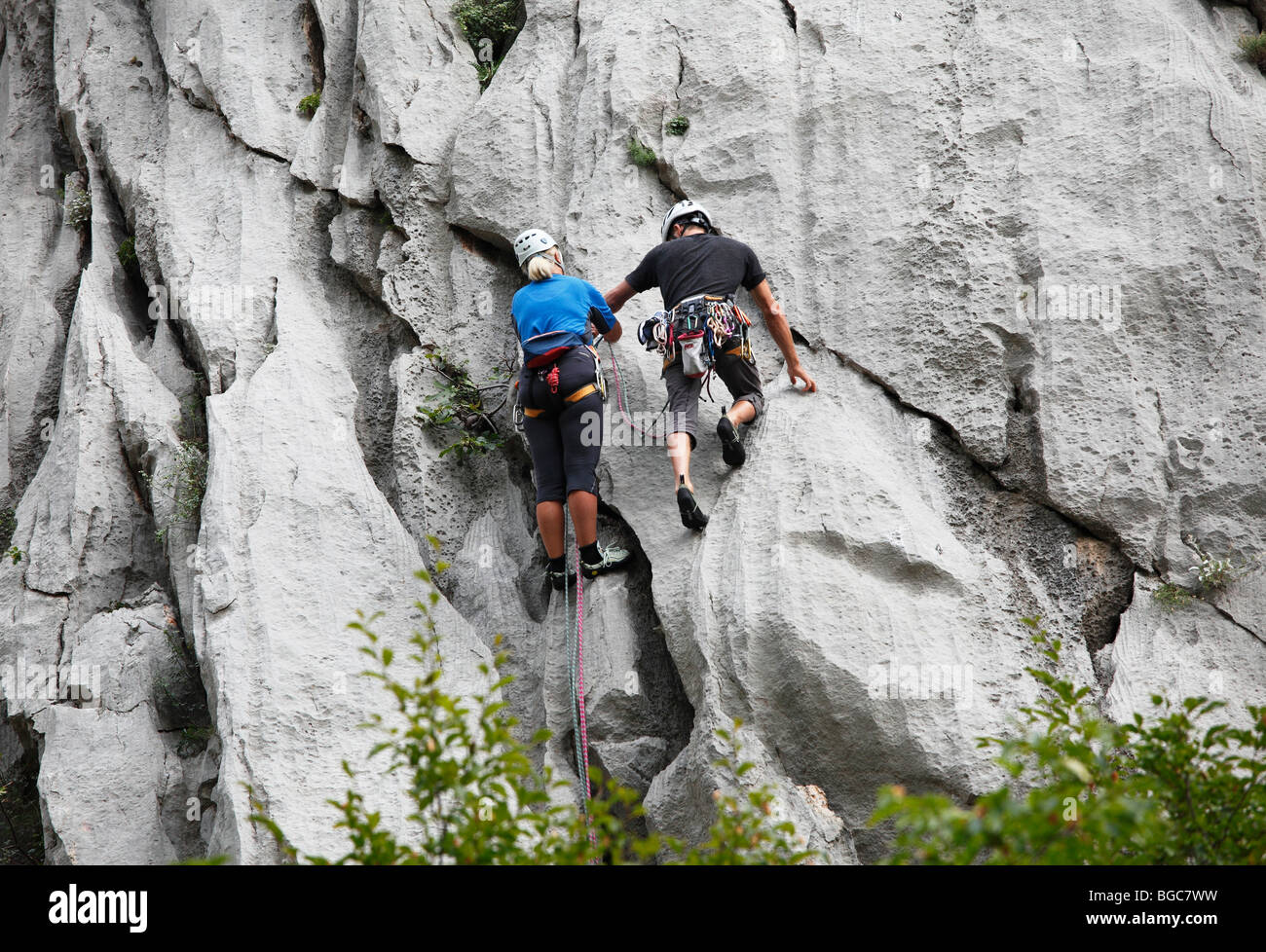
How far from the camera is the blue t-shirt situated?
7.02 m

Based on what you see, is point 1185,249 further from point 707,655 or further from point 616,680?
point 616,680

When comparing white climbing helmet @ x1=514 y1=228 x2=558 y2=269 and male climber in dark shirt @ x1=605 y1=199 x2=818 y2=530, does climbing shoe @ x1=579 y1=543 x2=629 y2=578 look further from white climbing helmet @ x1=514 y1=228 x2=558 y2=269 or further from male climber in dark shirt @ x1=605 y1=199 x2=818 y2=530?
white climbing helmet @ x1=514 y1=228 x2=558 y2=269

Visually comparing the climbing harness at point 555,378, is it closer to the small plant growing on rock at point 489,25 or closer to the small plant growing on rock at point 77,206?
the small plant growing on rock at point 489,25

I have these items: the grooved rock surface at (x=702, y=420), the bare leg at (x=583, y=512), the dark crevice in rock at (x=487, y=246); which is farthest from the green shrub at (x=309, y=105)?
the bare leg at (x=583, y=512)

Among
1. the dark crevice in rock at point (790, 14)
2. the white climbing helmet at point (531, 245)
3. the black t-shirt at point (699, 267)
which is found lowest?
the black t-shirt at point (699, 267)

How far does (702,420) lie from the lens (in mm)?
7527

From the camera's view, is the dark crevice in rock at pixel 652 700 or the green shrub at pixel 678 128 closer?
the dark crevice in rock at pixel 652 700

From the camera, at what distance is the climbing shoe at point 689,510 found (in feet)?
22.0

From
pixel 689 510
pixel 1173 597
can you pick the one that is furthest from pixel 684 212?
pixel 1173 597

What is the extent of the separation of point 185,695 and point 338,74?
646 centimetres

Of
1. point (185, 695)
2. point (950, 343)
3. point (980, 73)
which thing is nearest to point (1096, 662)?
point (950, 343)

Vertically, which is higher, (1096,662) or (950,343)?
(950,343)

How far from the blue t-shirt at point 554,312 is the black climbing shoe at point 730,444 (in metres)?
1.13

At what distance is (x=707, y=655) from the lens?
6.34 m
